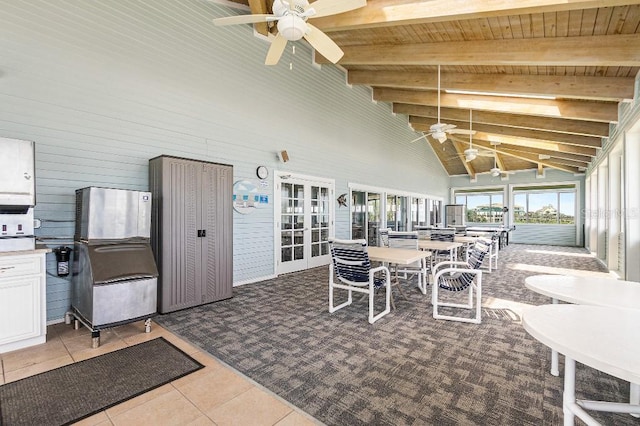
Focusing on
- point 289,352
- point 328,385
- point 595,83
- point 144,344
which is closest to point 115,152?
point 144,344

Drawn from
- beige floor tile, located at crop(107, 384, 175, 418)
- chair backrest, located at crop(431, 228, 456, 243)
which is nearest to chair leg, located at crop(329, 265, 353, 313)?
beige floor tile, located at crop(107, 384, 175, 418)

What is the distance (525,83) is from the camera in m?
4.88

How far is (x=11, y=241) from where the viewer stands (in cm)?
272

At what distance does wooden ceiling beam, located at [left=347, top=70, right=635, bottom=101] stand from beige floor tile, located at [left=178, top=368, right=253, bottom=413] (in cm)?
578

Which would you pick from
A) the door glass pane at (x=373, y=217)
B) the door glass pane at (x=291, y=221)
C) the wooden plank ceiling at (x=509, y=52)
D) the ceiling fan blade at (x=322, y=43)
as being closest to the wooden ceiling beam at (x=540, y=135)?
the wooden plank ceiling at (x=509, y=52)

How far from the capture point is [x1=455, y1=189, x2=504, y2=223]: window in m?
13.7

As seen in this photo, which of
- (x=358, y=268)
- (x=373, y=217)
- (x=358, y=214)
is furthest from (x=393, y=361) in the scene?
(x=373, y=217)

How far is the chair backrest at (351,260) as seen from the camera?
3.37 m

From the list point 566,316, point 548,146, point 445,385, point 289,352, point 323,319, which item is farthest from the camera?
point 548,146

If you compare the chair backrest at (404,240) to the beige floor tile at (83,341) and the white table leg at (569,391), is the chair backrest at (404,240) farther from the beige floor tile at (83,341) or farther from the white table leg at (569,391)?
the beige floor tile at (83,341)

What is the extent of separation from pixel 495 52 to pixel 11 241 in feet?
19.8

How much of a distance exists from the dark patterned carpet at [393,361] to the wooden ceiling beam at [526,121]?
13.1 feet

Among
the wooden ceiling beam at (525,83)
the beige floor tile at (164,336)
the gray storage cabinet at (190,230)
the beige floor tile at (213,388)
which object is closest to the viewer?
the beige floor tile at (213,388)

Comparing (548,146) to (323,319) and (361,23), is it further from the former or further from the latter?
(323,319)
